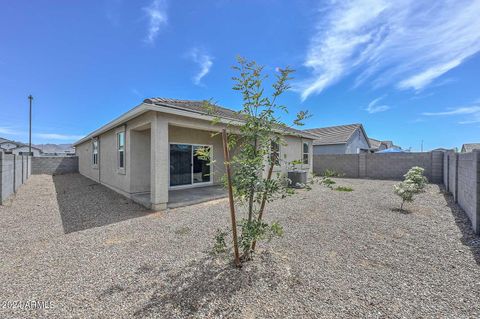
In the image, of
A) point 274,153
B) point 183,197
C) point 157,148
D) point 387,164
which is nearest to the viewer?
point 274,153

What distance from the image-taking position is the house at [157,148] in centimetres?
651

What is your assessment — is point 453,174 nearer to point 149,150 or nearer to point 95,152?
point 149,150

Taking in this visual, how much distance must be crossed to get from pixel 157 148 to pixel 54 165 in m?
18.7

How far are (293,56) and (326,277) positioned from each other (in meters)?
8.83

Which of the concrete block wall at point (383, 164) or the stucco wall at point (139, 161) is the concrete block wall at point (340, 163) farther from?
the stucco wall at point (139, 161)

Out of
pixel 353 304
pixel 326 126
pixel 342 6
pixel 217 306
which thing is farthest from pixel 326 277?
pixel 326 126

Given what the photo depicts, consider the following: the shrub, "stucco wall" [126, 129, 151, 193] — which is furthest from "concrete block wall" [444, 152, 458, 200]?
"stucco wall" [126, 129, 151, 193]

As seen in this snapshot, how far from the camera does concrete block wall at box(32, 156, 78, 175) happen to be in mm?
18406

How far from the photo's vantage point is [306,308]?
228cm

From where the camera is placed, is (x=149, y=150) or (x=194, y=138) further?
(x=194, y=138)

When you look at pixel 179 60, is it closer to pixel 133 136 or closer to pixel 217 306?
pixel 133 136

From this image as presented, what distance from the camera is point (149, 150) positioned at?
8.66 meters

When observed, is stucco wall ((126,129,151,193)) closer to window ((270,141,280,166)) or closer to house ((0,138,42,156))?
window ((270,141,280,166))

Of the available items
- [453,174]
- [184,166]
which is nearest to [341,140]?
[453,174]
